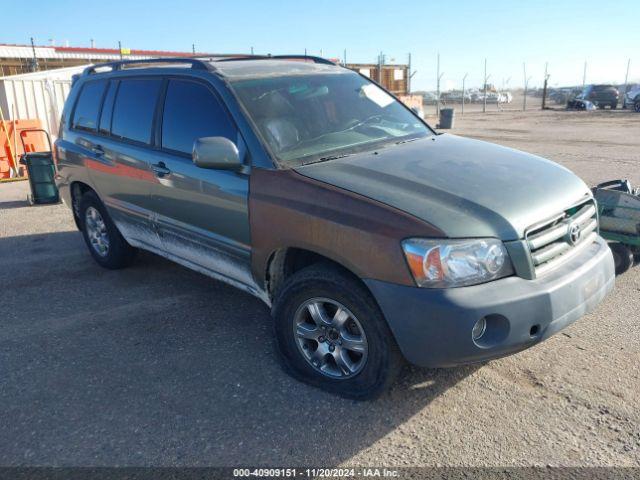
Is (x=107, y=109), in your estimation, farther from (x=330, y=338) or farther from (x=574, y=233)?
(x=574, y=233)

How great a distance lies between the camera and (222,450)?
113 inches

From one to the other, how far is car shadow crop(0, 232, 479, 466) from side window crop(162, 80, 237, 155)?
54.3 inches

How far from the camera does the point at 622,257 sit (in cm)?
494

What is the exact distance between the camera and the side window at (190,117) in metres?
3.84

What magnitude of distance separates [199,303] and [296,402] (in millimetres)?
1787

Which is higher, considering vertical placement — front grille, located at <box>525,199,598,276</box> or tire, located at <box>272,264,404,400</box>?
front grille, located at <box>525,199,598,276</box>

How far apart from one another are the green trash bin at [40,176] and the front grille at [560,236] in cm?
837

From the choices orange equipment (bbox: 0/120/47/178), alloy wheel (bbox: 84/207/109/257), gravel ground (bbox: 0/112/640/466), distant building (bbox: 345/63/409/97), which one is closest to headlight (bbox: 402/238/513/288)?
gravel ground (bbox: 0/112/640/466)

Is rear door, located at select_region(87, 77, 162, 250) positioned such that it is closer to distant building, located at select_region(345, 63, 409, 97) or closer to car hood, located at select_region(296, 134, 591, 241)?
car hood, located at select_region(296, 134, 591, 241)

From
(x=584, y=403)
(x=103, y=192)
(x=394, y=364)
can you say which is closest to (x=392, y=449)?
(x=394, y=364)

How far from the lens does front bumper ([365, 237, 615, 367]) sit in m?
2.70

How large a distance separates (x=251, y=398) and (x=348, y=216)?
1.24 meters

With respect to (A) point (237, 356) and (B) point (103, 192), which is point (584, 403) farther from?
(B) point (103, 192)

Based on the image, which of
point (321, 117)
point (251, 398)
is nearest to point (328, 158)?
point (321, 117)
